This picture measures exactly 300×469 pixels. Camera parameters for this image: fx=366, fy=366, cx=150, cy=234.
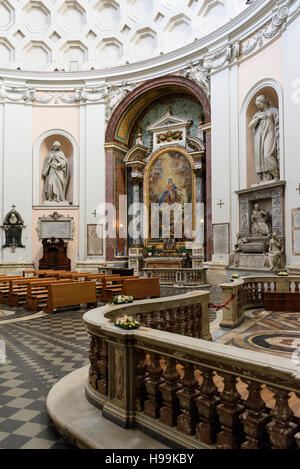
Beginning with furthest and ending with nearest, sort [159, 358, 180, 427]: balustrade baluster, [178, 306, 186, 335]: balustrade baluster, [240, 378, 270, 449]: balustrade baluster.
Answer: [178, 306, 186, 335]: balustrade baluster < [159, 358, 180, 427]: balustrade baluster < [240, 378, 270, 449]: balustrade baluster

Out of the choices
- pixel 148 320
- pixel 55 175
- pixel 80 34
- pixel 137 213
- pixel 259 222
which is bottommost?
pixel 148 320

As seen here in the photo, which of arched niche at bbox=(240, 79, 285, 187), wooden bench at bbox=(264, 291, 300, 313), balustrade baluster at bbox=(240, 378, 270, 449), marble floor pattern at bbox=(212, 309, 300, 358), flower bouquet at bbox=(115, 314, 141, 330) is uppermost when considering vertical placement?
arched niche at bbox=(240, 79, 285, 187)

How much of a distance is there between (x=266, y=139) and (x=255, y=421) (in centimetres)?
1218

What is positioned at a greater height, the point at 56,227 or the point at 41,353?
the point at 56,227

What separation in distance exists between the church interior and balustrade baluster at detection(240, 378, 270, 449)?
0.01 m

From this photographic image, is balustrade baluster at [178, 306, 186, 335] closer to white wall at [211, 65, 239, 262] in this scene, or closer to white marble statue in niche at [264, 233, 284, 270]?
white marble statue in niche at [264, 233, 284, 270]

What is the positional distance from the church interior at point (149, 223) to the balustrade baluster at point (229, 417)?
0.01 meters

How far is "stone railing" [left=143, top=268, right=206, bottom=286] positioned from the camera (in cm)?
1402

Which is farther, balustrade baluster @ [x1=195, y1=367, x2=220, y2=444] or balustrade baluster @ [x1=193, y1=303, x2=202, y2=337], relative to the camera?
balustrade baluster @ [x1=193, y1=303, x2=202, y2=337]

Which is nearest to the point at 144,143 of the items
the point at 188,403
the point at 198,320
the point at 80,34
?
the point at 80,34

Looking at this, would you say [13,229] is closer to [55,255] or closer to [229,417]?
[55,255]

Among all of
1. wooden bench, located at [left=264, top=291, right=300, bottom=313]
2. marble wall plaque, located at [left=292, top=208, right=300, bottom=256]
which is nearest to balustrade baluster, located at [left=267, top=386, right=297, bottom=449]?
wooden bench, located at [left=264, top=291, right=300, bottom=313]

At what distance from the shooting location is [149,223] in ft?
59.5
